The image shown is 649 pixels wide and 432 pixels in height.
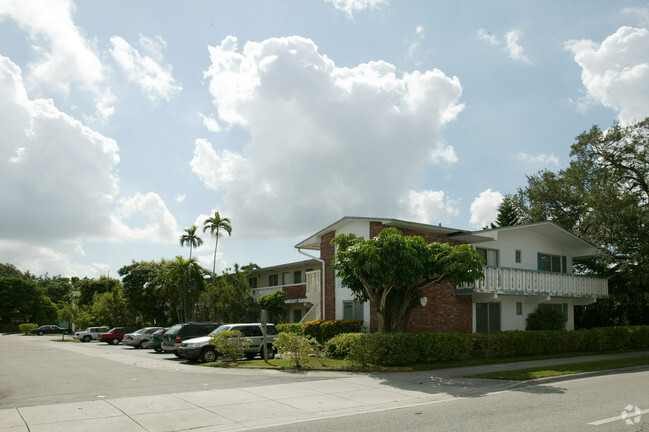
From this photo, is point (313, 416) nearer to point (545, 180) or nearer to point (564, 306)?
point (564, 306)

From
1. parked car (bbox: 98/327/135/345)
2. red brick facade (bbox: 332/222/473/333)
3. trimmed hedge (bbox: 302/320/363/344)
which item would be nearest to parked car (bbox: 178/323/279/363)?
trimmed hedge (bbox: 302/320/363/344)

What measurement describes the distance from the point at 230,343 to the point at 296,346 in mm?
3559

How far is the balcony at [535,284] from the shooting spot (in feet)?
75.2

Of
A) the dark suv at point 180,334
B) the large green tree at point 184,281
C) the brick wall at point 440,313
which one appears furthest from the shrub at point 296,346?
the large green tree at point 184,281

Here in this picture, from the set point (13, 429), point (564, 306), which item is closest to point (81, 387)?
Result: point (13, 429)

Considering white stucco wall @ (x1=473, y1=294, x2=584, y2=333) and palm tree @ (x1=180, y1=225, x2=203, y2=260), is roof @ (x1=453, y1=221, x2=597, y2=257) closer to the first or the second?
white stucco wall @ (x1=473, y1=294, x2=584, y2=333)

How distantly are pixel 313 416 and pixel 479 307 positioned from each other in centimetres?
1643

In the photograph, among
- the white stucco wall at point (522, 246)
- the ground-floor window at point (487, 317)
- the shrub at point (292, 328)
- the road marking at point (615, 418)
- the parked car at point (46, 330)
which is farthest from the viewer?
the parked car at point (46, 330)

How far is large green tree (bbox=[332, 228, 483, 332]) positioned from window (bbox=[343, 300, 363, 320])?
16.2 feet

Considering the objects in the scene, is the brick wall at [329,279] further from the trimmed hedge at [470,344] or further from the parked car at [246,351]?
the trimmed hedge at [470,344]

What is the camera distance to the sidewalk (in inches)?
356

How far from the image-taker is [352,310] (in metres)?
25.0

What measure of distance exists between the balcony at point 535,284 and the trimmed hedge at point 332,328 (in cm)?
497

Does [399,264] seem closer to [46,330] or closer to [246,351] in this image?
[246,351]
